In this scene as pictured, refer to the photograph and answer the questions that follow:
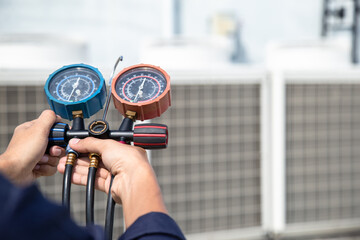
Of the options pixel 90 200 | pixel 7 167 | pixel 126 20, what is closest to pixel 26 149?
pixel 7 167

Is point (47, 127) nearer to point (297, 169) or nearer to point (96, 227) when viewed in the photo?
point (96, 227)

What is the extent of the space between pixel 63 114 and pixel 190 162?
1.05 metres

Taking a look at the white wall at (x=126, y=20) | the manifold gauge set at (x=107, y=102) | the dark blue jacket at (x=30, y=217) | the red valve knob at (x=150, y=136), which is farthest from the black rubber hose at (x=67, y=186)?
the white wall at (x=126, y=20)

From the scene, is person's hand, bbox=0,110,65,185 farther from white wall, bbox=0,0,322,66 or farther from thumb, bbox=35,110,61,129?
white wall, bbox=0,0,322,66

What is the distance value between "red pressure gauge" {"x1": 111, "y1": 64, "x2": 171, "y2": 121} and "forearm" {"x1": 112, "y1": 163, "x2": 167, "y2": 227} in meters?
0.13

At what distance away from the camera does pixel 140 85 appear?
1.97 feet

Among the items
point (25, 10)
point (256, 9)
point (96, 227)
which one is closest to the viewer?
point (96, 227)

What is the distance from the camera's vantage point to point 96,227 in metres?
0.34

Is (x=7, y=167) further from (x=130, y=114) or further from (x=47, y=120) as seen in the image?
(x=130, y=114)

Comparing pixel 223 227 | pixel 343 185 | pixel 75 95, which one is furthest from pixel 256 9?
pixel 75 95

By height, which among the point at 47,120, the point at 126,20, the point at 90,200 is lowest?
the point at 90,200

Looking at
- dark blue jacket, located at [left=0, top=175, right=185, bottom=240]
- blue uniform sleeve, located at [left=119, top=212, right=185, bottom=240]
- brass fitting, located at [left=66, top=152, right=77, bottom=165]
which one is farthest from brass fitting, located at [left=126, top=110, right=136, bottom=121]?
dark blue jacket, located at [left=0, top=175, right=185, bottom=240]

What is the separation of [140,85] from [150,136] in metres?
0.12

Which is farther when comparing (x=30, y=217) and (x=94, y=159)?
(x=94, y=159)
